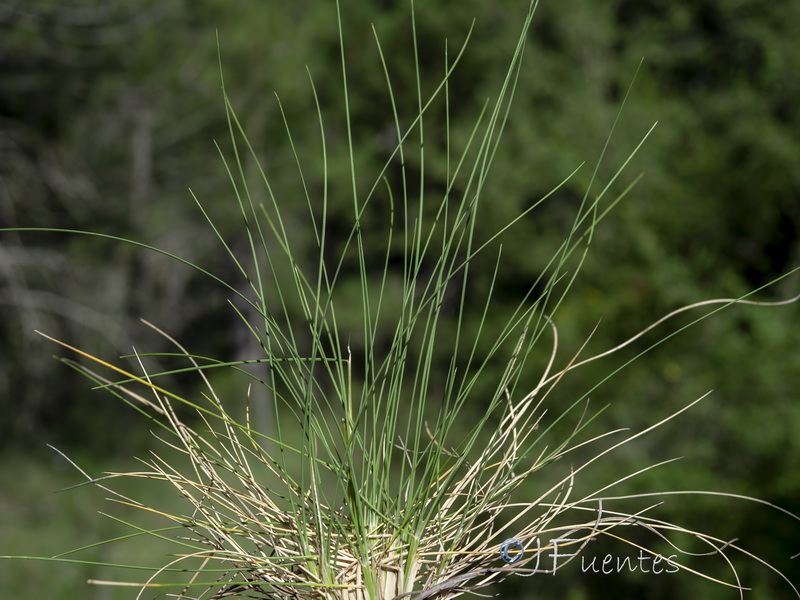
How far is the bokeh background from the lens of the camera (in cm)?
505

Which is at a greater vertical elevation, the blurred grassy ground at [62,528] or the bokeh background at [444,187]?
the bokeh background at [444,187]

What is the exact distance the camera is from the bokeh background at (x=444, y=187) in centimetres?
505

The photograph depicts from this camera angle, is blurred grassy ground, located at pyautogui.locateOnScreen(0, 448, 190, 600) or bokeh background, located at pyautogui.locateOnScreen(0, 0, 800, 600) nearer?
bokeh background, located at pyautogui.locateOnScreen(0, 0, 800, 600)

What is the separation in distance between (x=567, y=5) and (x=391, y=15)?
117 inches

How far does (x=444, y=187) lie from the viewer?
29.7ft

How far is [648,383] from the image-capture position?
18.3 feet

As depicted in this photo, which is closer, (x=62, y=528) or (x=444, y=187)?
(x=62, y=528)

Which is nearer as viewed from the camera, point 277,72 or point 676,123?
point 676,123

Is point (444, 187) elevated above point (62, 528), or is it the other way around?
point (444, 187)

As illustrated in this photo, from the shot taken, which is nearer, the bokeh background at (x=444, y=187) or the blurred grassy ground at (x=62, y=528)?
the bokeh background at (x=444, y=187)

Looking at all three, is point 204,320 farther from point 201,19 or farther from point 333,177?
point 201,19

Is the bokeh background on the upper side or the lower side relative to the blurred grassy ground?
upper

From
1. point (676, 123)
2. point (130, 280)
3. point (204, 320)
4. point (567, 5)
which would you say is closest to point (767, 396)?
point (676, 123)

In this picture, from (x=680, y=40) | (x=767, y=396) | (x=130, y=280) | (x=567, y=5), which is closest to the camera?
(x=767, y=396)
